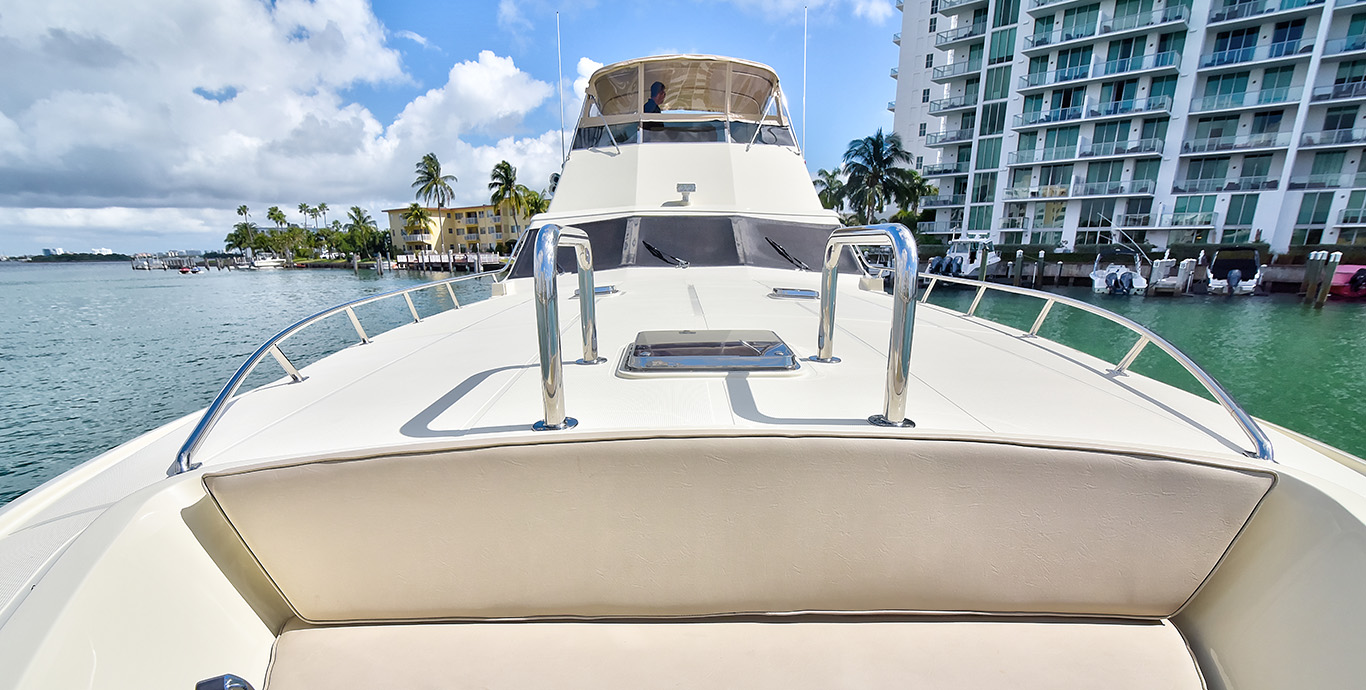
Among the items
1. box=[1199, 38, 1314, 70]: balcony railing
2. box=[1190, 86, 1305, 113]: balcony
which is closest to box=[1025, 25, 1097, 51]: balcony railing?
box=[1199, 38, 1314, 70]: balcony railing

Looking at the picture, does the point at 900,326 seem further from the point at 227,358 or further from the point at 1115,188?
the point at 1115,188

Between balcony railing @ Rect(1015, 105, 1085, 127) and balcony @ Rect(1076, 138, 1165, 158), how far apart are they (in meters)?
1.81

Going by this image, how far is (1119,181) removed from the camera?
30.5m

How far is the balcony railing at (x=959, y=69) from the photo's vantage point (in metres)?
37.0

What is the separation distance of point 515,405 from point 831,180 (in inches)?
2083

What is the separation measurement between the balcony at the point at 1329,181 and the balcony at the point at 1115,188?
569 centimetres

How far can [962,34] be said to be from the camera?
3759cm

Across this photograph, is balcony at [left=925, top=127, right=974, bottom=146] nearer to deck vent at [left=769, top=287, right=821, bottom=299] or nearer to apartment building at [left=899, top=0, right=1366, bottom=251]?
apartment building at [left=899, top=0, right=1366, bottom=251]

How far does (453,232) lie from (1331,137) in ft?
259

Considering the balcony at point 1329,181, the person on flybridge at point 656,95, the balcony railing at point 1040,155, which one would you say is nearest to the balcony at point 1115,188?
the balcony railing at point 1040,155

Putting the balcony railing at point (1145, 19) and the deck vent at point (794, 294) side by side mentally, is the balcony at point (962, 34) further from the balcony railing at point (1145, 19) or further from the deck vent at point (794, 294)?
the deck vent at point (794, 294)

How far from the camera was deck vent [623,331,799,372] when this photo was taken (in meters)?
1.79

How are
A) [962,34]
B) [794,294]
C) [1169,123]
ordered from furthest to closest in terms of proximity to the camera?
[962,34], [1169,123], [794,294]

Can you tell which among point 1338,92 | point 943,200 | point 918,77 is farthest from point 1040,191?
point 918,77
